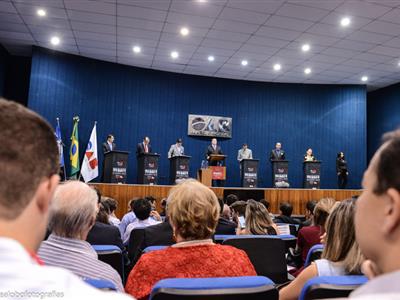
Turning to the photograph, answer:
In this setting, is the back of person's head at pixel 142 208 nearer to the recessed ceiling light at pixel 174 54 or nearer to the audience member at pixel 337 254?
the audience member at pixel 337 254

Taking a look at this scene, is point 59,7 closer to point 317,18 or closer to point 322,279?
point 317,18

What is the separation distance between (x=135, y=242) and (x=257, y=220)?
1.10 metres

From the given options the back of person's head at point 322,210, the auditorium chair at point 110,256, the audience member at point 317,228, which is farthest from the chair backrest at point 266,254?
the auditorium chair at point 110,256

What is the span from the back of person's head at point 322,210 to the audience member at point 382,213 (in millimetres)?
2352

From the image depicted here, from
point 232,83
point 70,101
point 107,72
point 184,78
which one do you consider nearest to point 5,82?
point 70,101

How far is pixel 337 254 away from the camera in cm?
176

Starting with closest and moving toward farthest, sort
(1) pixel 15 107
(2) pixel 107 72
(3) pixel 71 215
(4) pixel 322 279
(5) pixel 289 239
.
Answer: (1) pixel 15 107
(4) pixel 322 279
(3) pixel 71 215
(5) pixel 289 239
(2) pixel 107 72

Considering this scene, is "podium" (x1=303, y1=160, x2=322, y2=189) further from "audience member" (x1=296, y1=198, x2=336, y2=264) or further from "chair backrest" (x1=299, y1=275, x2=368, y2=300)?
"chair backrest" (x1=299, y1=275, x2=368, y2=300)

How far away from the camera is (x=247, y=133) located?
38.2 ft

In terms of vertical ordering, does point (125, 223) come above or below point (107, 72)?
below

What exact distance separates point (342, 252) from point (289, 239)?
1724 mm

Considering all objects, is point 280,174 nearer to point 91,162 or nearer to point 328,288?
point 91,162

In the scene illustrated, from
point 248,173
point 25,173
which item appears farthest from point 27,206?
point 248,173

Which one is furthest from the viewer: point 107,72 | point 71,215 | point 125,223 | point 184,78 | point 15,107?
point 184,78
